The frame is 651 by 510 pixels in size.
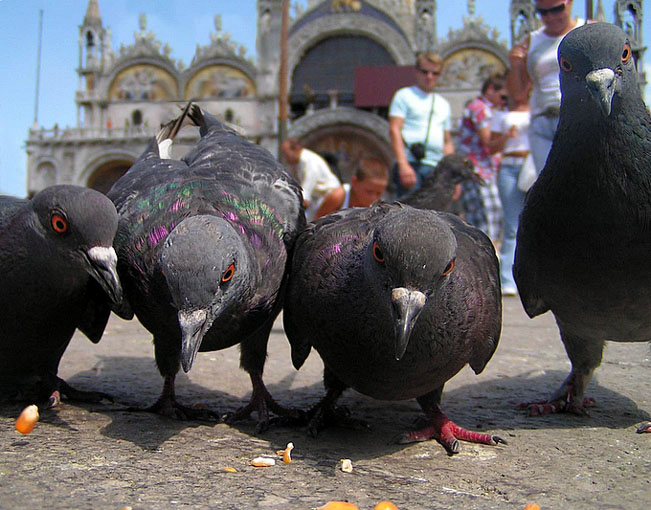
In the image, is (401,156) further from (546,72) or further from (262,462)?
(262,462)

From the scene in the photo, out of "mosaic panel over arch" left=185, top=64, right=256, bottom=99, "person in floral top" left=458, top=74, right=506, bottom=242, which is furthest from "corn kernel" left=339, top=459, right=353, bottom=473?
"mosaic panel over arch" left=185, top=64, right=256, bottom=99

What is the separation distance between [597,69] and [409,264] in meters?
1.13

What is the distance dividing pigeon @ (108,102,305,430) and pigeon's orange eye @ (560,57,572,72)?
1.28m

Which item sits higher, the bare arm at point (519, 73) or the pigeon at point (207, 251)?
the bare arm at point (519, 73)

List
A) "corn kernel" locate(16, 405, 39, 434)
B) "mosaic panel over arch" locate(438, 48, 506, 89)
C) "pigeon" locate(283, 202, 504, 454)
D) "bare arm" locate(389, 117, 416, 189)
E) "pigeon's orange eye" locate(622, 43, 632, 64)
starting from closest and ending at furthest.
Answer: "pigeon" locate(283, 202, 504, 454) < "corn kernel" locate(16, 405, 39, 434) < "pigeon's orange eye" locate(622, 43, 632, 64) < "bare arm" locate(389, 117, 416, 189) < "mosaic panel over arch" locate(438, 48, 506, 89)

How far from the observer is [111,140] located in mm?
29141

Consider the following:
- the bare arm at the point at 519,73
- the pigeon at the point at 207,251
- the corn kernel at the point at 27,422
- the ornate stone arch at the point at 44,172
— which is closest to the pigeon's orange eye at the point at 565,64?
the pigeon at the point at 207,251

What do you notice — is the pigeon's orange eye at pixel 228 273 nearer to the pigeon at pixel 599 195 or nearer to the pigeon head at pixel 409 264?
the pigeon head at pixel 409 264

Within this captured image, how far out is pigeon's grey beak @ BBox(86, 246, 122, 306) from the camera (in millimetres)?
2340

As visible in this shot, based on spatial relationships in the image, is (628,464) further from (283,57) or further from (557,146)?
(283,57)

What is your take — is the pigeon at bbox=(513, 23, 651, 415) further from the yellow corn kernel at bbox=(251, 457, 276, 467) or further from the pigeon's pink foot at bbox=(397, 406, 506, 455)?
the yellow corn kernel at bbox=(251, 457, 276, 467)

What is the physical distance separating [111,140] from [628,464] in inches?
1169

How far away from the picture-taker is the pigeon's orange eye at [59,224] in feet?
8.00

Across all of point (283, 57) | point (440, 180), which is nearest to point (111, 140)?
point (283, 57)
